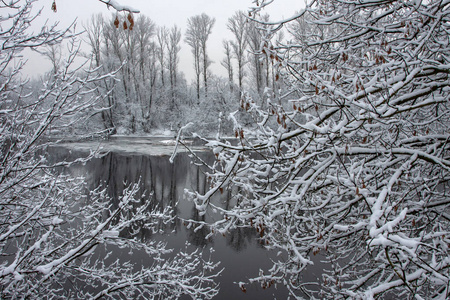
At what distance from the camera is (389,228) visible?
147 cm

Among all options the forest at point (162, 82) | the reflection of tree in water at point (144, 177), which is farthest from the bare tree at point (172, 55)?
the reflection of tree in water at point (144, 177)

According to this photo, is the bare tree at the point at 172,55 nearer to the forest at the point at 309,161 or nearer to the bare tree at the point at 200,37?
the bare tree at the point at 200,37

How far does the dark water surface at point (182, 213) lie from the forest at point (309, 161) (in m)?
0.74

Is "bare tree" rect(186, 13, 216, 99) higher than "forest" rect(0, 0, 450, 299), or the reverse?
"bare tree" rect(186, 13, 216, 99)

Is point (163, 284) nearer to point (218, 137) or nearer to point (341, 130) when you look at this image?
point (218, 137)

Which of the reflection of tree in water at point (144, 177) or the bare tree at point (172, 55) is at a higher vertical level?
the bare tree at point (172, 55)

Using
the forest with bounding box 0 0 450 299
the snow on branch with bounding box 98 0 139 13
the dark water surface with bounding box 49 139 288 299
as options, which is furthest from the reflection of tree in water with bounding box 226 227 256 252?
the snow on branch with bounding box 98 0 139 13

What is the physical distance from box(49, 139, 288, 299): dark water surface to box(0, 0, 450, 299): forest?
0.74 meters

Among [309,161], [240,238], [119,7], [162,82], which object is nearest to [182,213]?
[240,238]

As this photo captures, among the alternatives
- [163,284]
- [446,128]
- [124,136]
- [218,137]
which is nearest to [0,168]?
[218,137]

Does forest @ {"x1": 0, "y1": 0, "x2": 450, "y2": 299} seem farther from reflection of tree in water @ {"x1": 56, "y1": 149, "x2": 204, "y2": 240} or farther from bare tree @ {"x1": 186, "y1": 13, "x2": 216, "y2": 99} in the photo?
bare tree @ {"x1": 186, "y1": 13, "x2": 216, "y2": 99}

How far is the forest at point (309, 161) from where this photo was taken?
234 centimetres

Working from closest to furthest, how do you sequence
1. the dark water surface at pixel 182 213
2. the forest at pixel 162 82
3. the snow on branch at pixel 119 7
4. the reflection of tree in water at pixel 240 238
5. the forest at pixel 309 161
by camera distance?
1. the snow on branch at pixel 119 7
2. the forest at pixel 309 161
3. the dark water surface at pixel 182 213
4. the reflection of tree in water at pixel 240 238
5. the forest at pixel 162 82

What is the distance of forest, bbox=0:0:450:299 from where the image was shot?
234cm
